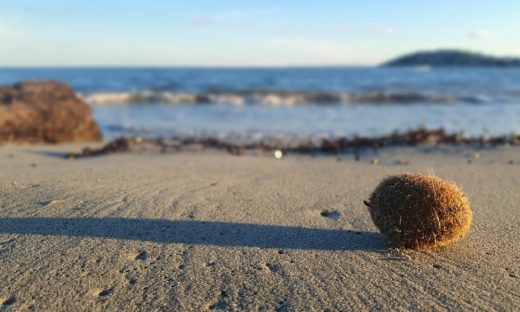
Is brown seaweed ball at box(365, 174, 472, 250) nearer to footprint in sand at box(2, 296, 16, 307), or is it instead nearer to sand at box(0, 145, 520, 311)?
sand at box(0, 145, 520, 311)

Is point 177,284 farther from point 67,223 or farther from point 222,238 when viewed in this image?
point 67,223

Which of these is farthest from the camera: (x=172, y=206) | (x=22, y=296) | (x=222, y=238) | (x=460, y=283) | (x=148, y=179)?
(x=148, y=179)

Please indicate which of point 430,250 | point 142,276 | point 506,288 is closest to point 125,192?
point 142,276

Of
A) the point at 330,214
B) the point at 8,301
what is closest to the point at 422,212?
the point at 330,214

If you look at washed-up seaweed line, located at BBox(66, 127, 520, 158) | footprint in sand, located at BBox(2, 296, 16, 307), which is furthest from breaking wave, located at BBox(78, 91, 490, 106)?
footprint in sand, located at BBox(2, 296, 16, 307)

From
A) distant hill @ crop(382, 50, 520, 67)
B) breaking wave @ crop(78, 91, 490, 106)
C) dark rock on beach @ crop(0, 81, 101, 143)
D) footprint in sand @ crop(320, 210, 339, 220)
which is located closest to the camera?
footprint in sand @ crop(320, 210, 339, 220)

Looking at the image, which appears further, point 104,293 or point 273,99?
point 273,99

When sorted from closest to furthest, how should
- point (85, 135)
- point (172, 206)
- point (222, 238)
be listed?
point (222, 238) → point (172, 206) → point (85, 135)

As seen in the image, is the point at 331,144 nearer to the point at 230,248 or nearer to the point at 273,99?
the point at 230,248
